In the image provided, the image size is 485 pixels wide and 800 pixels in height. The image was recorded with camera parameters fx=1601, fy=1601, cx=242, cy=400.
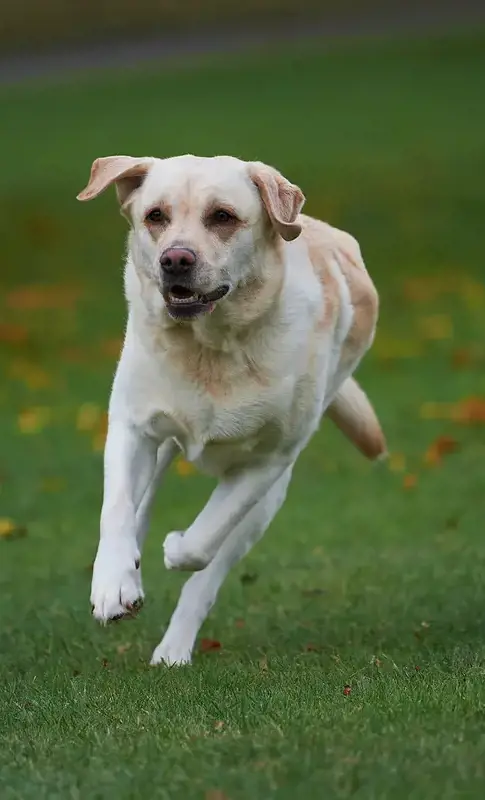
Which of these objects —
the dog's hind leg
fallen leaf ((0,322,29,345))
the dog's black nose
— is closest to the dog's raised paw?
the dog's hind leg

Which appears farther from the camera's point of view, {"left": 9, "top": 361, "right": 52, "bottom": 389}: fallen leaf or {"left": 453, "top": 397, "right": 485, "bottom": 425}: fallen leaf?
{"left": 9, "top": 361, "right": 52, "bottom": 389}: fallen leaf

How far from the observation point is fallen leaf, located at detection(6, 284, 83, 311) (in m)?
18.6

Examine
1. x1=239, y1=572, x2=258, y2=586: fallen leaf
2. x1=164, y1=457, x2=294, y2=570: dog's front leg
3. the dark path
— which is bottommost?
the dark path

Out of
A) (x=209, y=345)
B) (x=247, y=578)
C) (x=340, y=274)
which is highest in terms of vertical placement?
(x=209, y=345)

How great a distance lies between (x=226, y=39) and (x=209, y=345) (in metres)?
25.3

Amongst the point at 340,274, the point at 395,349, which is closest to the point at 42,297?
the point at 395,349

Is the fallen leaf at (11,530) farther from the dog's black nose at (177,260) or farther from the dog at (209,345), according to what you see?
the dog's black nose at (177,260)

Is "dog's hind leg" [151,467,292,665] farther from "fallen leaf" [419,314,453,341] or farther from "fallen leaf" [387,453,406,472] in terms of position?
"fallen leaf" [419,314,453,341]

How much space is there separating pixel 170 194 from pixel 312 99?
68.8ft

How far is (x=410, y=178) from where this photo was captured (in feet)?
74.0

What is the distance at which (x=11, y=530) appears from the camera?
33.2 feet

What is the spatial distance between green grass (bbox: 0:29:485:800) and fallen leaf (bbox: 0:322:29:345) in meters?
0.04

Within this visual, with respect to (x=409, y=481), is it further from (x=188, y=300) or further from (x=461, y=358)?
(x=188, y=300)

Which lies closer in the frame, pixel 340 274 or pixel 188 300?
pixel 188 300
